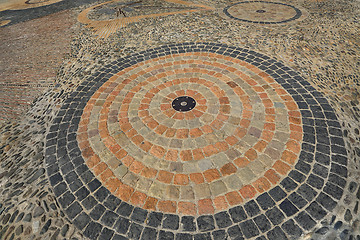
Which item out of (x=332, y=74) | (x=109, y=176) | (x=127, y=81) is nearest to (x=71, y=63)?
(x=127, y=81)

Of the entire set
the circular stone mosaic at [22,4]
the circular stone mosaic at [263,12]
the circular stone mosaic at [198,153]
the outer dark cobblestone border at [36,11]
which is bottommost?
the circular stone mosaic at [198,153]

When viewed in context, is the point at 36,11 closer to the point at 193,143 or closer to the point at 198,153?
the point at 193,143

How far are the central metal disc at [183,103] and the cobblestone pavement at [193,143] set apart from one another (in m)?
0.04

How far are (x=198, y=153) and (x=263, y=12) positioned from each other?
8626mm

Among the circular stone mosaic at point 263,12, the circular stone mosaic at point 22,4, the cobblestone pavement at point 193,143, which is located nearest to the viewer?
the cobblestone pavement at point 193,143

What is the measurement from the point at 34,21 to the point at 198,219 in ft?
41.7

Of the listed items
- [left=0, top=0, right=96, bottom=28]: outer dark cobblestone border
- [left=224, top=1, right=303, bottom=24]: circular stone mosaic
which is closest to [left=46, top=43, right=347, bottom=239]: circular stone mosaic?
[left=224, top=1, right=303, bottom=24]: circular stone mosaic

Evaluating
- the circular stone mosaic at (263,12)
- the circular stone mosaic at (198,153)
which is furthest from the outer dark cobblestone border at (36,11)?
the circular stone mosaic at (198,153)

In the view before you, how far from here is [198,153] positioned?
3787 millimetres

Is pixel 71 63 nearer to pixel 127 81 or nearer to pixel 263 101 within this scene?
pixel 127 81

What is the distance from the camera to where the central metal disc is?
15.5 feet

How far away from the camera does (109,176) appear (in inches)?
139

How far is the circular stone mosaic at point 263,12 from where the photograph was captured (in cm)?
866

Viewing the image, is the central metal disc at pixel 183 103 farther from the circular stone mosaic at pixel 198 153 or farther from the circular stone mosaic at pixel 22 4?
the circular stone mosaic at pixel 22 4
